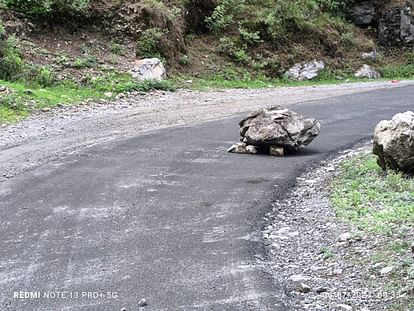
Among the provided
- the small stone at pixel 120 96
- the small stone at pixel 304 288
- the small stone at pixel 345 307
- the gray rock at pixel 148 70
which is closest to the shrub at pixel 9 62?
the small stone at pixel 120 96

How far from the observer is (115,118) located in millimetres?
14375

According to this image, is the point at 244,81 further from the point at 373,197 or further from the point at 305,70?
the point at 373,197

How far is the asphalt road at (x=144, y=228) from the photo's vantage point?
194 inches

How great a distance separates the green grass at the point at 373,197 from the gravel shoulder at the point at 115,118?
4878 millimetres

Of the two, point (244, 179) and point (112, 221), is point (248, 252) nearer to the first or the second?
point (112, 221)

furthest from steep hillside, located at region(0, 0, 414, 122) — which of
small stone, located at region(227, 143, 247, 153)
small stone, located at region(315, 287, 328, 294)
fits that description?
small stone, located at region(315, 287, 328, 294)

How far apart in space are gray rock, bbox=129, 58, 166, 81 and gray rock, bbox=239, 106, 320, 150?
8.18m

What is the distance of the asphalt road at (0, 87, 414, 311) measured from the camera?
16.1 ft

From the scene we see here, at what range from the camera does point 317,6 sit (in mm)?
29891

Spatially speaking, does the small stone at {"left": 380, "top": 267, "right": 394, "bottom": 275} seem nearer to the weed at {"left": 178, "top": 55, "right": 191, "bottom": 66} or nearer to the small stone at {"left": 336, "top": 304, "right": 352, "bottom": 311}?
the small stone at {"left": 336, "top": 304, "right": 352, "bottom": 311}

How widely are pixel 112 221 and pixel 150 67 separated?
43.2 feet

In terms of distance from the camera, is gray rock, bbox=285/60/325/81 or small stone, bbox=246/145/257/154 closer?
small stone, bbox=246/145/257/154

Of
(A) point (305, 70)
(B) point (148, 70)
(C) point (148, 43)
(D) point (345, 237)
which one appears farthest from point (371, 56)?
(D) point (345, 237)

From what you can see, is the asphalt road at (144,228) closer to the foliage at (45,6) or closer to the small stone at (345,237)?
the small stone at (345,237)
